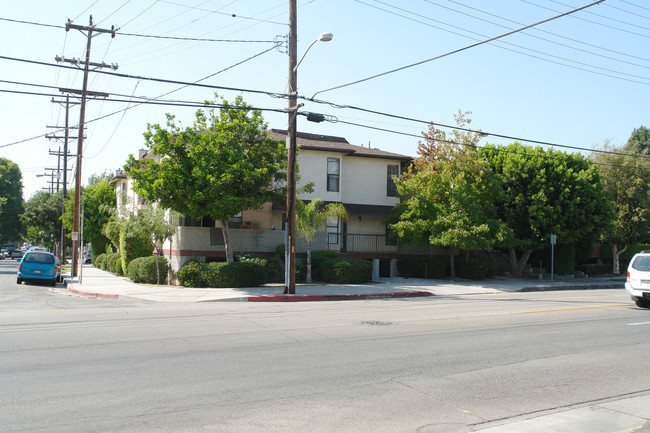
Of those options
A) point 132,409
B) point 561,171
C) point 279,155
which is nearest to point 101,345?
point 132,409

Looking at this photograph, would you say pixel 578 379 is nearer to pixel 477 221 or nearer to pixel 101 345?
pixel 101 345

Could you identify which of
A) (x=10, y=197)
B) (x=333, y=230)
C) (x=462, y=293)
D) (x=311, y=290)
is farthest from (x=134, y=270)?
(x=10, y=197)

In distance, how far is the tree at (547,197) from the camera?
29562 mm

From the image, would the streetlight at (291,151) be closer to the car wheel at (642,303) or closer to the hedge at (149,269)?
the hedge at (149,269)

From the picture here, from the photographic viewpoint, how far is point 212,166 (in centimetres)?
2136

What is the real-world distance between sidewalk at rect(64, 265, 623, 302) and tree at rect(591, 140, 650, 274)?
38.9 feet

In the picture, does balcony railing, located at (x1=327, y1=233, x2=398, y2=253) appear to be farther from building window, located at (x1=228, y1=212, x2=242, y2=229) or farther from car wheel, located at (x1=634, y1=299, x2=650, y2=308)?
car wheel, located at (x1=634, y1=299, x2=650, y2=308)

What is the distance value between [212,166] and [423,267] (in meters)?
13.8

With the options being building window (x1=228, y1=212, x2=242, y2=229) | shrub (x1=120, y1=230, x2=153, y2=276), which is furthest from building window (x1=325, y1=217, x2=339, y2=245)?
shrub (x1=120, y1=230, x2=153, y2=276)

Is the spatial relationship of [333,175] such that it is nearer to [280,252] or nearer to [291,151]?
[280,252]

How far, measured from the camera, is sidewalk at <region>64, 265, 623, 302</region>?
2017 cm

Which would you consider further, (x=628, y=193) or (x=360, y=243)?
(x=628, y=193)

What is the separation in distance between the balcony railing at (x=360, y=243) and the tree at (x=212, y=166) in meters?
7.76

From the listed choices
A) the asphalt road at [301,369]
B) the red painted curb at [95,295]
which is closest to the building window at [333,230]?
the red painted curb at [95,295]
